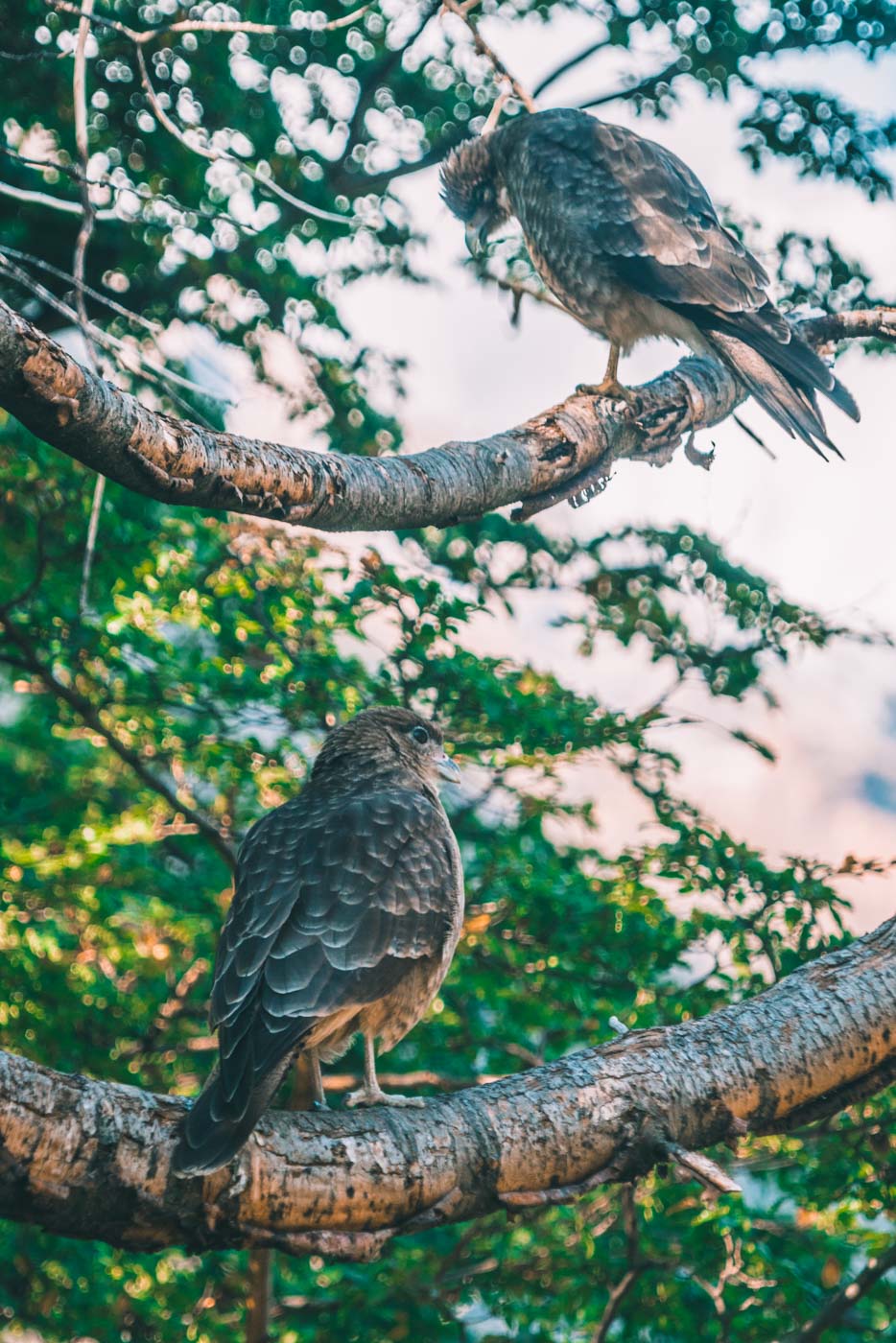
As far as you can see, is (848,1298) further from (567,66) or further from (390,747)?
(567,66)

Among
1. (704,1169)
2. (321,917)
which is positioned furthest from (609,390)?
(704,1169)

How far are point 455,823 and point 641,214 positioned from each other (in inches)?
101

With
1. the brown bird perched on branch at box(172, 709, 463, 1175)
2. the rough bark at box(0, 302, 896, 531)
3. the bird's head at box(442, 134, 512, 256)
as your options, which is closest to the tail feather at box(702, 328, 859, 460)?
the rough bark at box(0, 302, 896, 531)

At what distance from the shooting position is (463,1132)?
271cm

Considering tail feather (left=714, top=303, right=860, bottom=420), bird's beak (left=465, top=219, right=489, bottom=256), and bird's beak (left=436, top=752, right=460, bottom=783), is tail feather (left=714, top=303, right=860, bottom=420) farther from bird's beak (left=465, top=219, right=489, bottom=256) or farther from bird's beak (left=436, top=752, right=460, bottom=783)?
bird's beak (left=465, top=219, right=489, bottom=256)

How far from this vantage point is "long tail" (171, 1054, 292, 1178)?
2359mm

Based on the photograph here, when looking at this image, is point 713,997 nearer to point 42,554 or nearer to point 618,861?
point 618,861

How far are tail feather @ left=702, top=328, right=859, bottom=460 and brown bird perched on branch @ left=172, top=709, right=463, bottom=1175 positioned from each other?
176 cm

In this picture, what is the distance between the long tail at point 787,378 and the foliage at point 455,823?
2.89ft

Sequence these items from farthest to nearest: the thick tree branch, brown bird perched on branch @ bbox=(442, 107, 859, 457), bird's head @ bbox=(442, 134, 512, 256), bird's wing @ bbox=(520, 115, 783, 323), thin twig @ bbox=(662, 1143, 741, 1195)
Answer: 1. bird's head @ bbox=(442, 134, 512, 256)
2. bird's wing @ bbox=(520, 115, 783, 323)
3. brown bird perched on branch @ bbox=(442, 107, 859, 457)
4. the thick tree branch
5. thin twig @ bbox=(662, 1143, 741, 1195)

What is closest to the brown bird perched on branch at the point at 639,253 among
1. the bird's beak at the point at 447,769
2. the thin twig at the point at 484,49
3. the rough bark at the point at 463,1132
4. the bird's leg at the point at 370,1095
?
the thin twig at the point at 484,49

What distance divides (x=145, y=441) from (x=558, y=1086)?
162cm

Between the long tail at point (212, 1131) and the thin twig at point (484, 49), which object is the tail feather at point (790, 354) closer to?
the thin twig at point (484, 49)

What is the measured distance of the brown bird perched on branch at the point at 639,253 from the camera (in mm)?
4508
